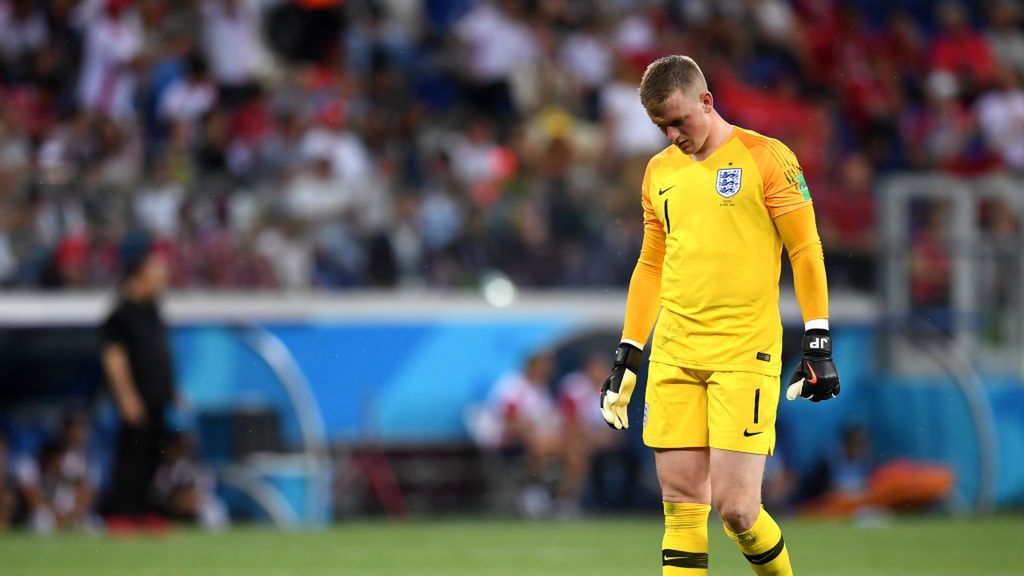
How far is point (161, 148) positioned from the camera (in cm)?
1616

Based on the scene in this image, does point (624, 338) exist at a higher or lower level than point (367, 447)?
higher

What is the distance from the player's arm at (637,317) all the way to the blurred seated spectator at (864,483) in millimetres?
8811

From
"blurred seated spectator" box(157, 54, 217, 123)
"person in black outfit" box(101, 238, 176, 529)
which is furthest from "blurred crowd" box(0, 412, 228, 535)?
"blurred seated spectator" box(157, 54, 217, 123)

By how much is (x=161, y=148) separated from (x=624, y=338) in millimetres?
9821

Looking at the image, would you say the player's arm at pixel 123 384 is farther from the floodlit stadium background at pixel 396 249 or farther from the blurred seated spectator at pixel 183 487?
the blurred seated spectator at pixel 183 487

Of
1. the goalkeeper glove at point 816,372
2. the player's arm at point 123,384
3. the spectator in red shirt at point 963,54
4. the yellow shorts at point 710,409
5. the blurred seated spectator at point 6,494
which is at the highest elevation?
the spectator in red shirt at point 963,54

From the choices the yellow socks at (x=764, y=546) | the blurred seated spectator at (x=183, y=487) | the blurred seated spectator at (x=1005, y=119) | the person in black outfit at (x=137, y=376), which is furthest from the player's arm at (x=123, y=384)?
the blurred seated spectator at (x=1005, y=119)

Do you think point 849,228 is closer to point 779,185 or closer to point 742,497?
point 779,185

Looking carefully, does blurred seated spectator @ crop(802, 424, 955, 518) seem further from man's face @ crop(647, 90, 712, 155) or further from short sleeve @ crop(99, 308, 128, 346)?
man's face @ crop(647, 90, 712, 155)

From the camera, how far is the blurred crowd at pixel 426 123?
15383 millimetres

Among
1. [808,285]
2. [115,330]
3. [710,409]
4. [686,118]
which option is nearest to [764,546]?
[710,409]

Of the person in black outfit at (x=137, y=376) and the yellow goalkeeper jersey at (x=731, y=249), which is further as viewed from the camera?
the person in black outfit at (x=137, y=376)

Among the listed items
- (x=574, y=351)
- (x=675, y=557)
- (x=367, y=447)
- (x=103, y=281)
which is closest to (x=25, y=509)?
(x=103, y=281)

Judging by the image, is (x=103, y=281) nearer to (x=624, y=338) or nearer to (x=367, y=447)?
(x=367, y=447)
